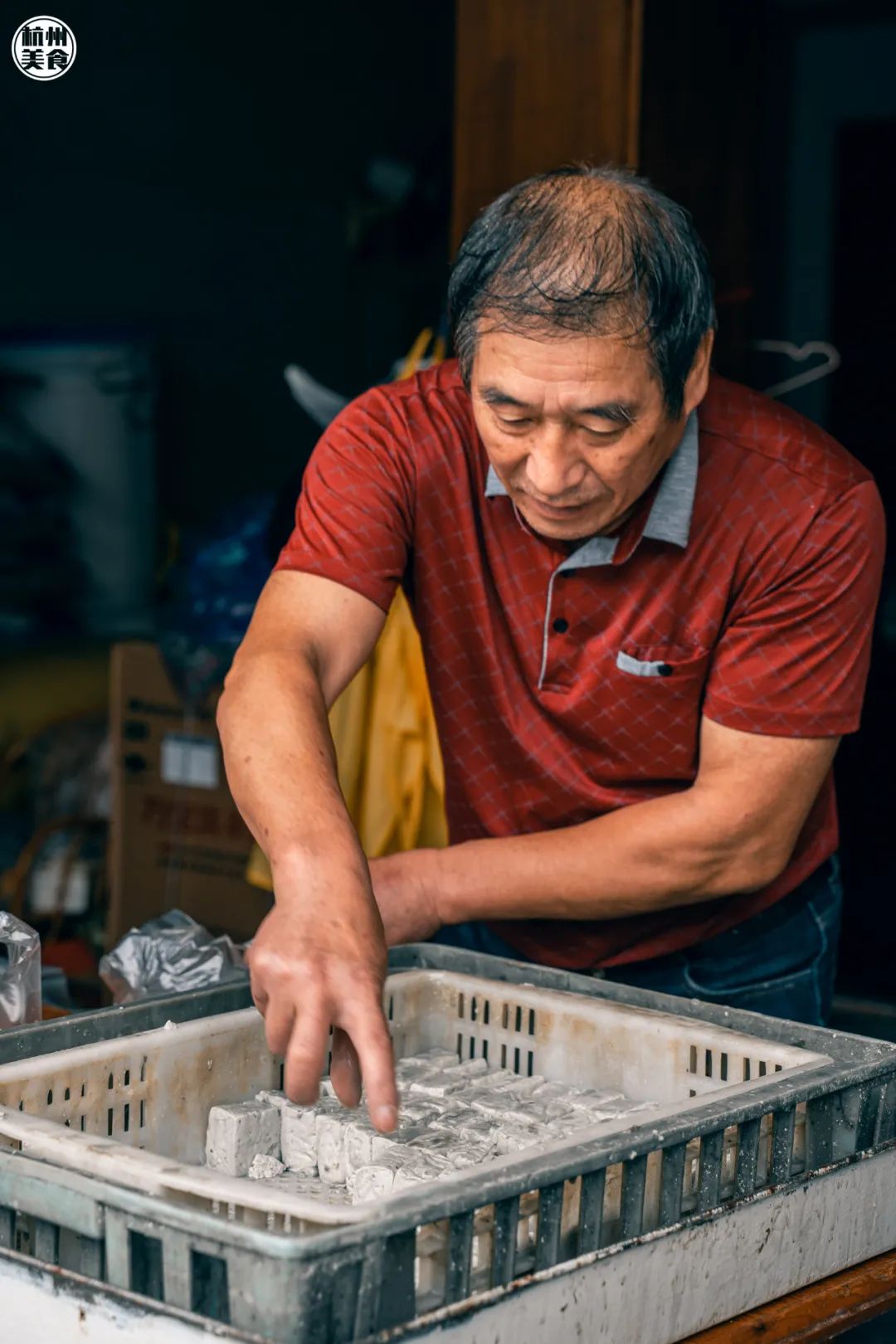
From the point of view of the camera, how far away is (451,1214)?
1.13m

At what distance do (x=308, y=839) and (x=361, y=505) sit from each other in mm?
575

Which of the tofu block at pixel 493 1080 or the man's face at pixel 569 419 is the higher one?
the man's face at pixel 569 419

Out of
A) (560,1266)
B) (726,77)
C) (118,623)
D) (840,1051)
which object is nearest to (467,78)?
(726,77)

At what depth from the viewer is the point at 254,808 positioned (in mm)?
1489

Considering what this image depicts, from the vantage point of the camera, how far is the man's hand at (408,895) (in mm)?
1890

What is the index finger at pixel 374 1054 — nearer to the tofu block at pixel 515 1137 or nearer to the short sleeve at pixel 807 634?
the tofu block at pixel 515 1137

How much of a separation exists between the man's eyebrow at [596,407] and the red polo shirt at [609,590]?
246mm

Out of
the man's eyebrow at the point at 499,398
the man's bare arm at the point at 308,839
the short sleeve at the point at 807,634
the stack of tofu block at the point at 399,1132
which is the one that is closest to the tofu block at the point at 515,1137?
the stack of tofu block at the point at 399,1132

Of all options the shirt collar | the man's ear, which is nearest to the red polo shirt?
the shirt collar

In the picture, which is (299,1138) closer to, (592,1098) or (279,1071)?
(279,1071)

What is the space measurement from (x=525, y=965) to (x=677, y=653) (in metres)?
0.36

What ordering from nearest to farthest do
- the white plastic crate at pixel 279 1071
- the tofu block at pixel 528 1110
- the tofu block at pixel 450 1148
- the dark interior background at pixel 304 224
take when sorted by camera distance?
the white plastic crate at pixel 279 1071, the tofu block at pixel 450 1148, the tofu block at pixel 528 1110, the dark interior background at pixel 304 224

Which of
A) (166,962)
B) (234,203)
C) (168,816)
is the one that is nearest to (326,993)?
(166,962)

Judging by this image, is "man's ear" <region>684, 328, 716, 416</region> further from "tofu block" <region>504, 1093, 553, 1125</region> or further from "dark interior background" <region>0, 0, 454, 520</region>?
"dark interior background" <region>0, 0, 454, 520</region>
